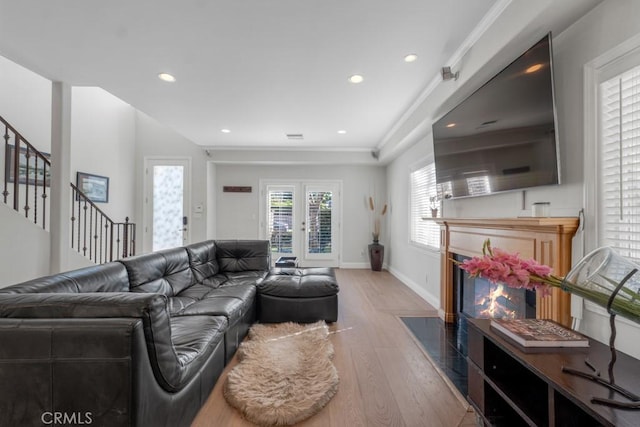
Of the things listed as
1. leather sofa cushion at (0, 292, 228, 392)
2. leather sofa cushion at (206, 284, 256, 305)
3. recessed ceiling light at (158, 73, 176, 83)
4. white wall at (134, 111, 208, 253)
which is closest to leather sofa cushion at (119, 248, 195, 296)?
leather sofa cushion at (206, 284, 256, 305)

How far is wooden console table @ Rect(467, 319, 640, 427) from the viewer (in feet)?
2.95

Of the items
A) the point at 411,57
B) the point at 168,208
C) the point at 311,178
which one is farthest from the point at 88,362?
the point at 168,208

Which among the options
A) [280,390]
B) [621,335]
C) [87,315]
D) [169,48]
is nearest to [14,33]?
[169,48]

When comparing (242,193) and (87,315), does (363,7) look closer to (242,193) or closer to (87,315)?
(87,315)

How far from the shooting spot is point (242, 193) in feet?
19.9

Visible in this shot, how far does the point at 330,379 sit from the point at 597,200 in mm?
1929

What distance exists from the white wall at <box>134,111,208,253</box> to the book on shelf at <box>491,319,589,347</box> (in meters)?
5.50

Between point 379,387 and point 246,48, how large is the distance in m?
2.81

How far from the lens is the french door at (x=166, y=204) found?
583 centimetres

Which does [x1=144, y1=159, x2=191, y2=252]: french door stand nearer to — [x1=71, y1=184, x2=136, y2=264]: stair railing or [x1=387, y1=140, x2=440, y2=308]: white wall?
[x1=71, y1=184, x2=136, y2=264]: stair railing

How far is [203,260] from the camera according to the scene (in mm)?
3344

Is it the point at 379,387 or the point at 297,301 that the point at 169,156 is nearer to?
the point at 297,301

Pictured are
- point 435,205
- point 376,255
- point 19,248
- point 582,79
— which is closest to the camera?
A: point 582,79

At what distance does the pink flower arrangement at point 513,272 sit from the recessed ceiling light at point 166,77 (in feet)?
10.3
